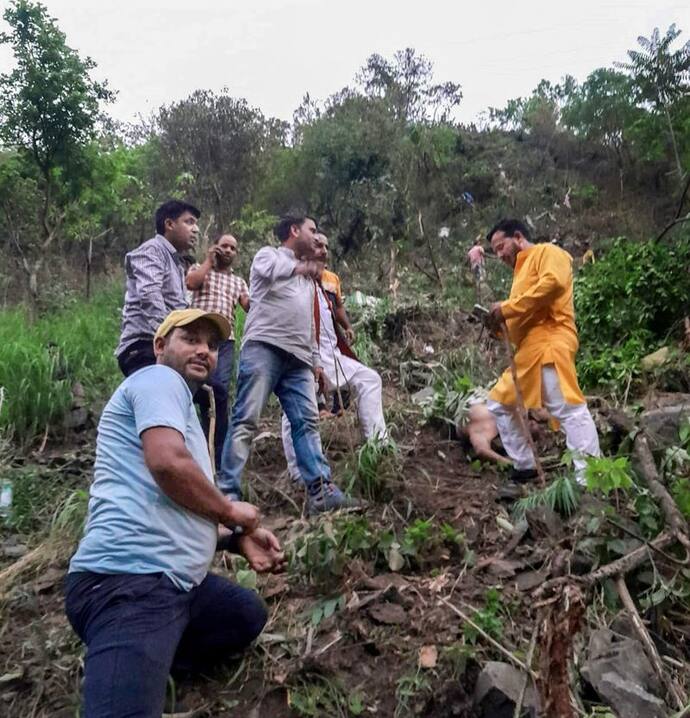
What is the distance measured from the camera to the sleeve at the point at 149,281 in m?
3.96

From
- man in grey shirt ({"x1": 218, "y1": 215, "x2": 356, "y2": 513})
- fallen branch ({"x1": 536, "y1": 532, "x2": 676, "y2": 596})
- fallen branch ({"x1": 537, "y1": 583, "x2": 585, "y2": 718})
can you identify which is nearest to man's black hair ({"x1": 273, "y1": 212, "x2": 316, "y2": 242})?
man in grey shirt ({"x1": 218, "y1": 215, "x2": 356, "y2": 513})

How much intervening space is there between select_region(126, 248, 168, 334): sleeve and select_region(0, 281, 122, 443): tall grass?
74.1 inches

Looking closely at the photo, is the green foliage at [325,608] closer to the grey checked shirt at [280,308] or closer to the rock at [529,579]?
the rock at [529,579]

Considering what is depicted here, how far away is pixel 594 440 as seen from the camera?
4035 mm

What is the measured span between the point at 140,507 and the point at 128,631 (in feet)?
1.12

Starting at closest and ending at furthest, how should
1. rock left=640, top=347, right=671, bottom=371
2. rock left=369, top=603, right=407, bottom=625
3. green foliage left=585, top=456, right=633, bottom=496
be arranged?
1. rock left=369, top=603, right=407, bottom=625
2. green foliage left=585, top=456, right=633, bottom=496
3. rock left=640, top=347, right=671, bottom=371

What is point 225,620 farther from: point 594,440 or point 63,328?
point 63,328

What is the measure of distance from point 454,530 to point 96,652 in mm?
1959

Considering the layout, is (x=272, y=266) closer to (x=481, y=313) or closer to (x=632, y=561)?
(x=481, y=313)

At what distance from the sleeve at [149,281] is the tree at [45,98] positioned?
5579 mm

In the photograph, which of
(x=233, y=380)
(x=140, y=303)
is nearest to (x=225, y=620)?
(x=140, y=303)

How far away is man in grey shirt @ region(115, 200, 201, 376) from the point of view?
3992 millimetres

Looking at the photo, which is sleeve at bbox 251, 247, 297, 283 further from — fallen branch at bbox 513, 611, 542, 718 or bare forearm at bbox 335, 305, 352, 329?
fallen branch at bbox 513, 611, 542, 718

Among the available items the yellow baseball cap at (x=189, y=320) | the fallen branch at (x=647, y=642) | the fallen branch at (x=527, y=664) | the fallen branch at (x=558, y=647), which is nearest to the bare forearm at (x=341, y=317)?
the yellow baseball cap at (x=189, y=320)
